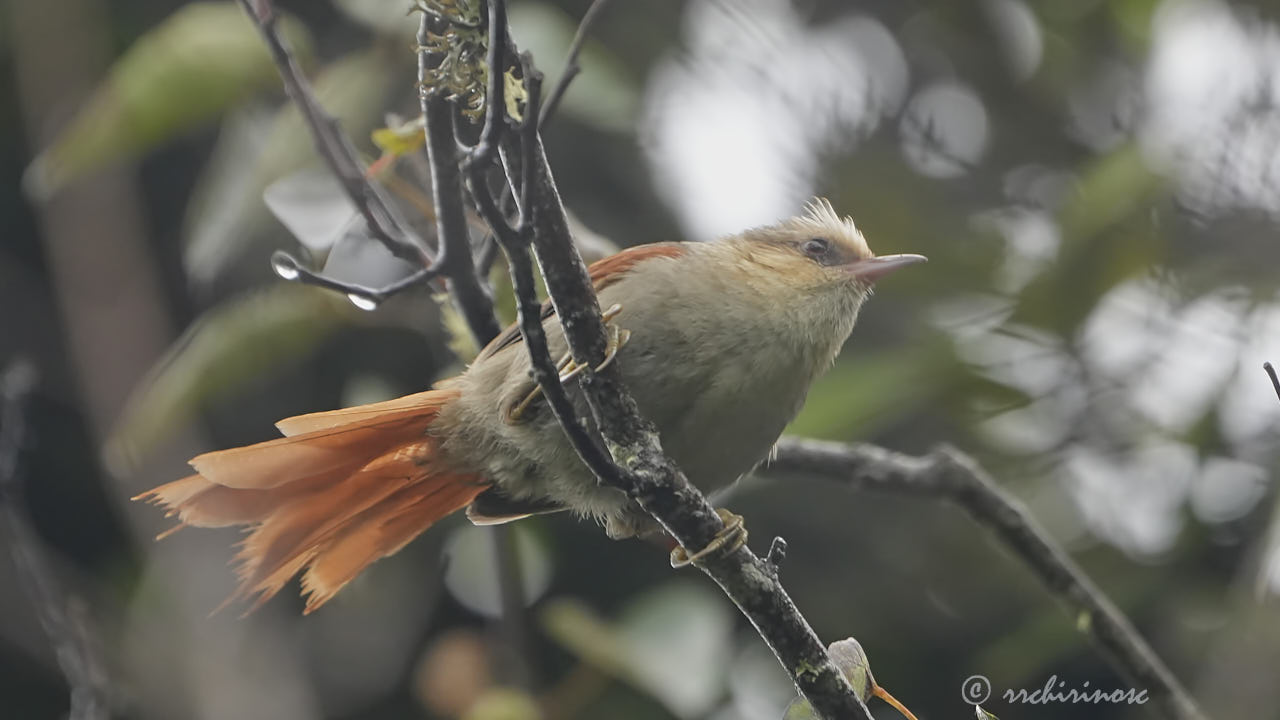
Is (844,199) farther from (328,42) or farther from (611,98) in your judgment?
(328,42)

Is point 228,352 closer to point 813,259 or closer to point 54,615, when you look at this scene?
point 54,615

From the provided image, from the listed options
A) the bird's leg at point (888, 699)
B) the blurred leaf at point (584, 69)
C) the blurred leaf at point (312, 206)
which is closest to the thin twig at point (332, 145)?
the blurred leaf at point (312, 206)

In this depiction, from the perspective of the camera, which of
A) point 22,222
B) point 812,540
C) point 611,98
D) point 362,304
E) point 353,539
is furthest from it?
point 22,222

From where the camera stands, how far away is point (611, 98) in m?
3.44

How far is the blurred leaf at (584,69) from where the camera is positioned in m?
3.27

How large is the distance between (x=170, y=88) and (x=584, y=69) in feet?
3.29

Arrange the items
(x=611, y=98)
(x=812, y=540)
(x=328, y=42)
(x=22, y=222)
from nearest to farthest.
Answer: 1. (x=611, y=98)
2. (x=812, y=540)
3. (x=328, y=42)
4. (x=22, y=222)

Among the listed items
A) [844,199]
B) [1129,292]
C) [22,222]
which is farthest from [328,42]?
[1129,292]

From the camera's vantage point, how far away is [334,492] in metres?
3.09

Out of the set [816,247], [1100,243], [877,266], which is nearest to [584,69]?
[816,247]

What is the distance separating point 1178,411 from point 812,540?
1382 mm

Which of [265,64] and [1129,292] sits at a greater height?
[265,64]

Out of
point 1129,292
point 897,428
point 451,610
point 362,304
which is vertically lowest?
point 451,610

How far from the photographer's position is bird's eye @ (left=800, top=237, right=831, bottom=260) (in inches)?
130
